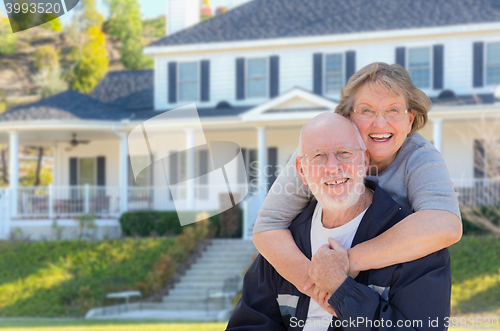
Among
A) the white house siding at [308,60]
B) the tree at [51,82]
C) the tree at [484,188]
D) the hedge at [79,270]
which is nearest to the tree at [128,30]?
the tree at [51,82]

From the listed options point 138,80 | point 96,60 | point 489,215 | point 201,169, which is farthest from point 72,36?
point 489,215

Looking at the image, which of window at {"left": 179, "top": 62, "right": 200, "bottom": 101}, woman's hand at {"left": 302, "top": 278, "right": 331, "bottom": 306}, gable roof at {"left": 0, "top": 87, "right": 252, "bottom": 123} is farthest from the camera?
window at {"left": 179, "top": 62, "right": 200, "bottom": 101}

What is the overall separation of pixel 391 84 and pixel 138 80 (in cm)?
2316

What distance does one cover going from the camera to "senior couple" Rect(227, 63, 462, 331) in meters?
2.35

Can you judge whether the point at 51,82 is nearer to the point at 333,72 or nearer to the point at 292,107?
the point at 333,72

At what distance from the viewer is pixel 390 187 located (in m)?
2.73

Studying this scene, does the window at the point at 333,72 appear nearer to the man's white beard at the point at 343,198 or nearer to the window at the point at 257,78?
the window at the point at 257,78

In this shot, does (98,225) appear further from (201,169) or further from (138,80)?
(138,80)

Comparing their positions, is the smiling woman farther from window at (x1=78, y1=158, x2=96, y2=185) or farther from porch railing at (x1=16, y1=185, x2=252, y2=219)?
window at (x1=78, y1=158, x2=96, y2=185)

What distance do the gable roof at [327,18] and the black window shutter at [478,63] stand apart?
0.78 metres

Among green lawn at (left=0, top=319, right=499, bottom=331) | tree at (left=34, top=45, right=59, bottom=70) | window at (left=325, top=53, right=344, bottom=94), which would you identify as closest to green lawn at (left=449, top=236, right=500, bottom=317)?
green lawn at (left=0, top=319, right=499, bottom=331)

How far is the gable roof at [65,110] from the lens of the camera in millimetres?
18984

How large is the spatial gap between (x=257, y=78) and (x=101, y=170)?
24.9ft

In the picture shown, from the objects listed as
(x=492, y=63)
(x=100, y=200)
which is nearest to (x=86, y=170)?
(x=100, y=200)
